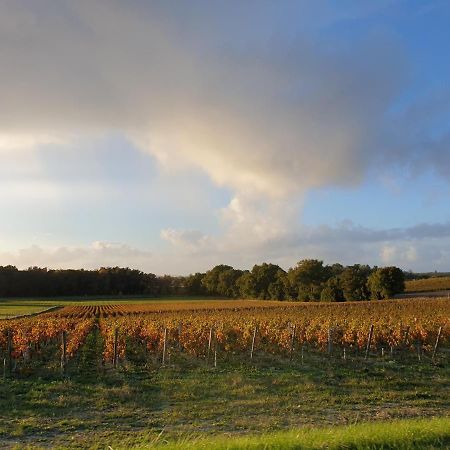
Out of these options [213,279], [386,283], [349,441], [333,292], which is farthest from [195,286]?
[349,441]

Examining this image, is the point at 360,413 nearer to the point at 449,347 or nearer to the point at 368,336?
the point at 368,336

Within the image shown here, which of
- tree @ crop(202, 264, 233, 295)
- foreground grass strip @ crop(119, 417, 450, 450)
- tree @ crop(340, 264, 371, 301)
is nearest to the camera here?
foreground grass strip @ crop(119, 417, 450, 450)

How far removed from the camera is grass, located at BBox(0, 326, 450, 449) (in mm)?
9208

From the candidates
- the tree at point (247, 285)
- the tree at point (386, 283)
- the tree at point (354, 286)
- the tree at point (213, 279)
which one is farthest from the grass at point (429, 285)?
the tree at point (213, 279)

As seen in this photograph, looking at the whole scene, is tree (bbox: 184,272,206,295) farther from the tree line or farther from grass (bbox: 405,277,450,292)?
grass (bbox: 405,277,450,292)

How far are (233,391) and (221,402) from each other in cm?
141

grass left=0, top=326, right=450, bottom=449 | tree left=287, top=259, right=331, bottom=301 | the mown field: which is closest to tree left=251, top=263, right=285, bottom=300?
tree left=287, top=259, right=331, bottom=301

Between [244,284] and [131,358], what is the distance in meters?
91.2

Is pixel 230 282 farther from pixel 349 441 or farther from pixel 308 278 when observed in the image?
pixel 349 441

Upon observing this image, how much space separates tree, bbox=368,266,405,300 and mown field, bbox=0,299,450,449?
55.6 m

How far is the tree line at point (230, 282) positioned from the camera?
84.1m

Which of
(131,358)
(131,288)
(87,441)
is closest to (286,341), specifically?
(131,358)

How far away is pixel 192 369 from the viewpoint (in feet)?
62.4

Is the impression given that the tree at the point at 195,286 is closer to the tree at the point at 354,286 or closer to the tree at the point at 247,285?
the tree at the point at 247,285
